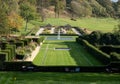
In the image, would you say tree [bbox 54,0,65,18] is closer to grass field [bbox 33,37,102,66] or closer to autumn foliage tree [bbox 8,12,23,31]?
autumn foliage tree [bbox 8,12,23,31]

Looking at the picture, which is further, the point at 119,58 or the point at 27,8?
the point at 27,8

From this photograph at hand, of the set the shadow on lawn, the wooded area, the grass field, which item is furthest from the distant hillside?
the grass field

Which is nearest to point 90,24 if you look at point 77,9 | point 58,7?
point 58,7

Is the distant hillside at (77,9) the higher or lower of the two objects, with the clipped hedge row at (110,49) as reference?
higher

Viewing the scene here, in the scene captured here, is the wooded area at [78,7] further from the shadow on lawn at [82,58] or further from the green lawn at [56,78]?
the green lawn at [56,78]

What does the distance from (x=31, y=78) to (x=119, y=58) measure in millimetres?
11675

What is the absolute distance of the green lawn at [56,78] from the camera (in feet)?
97.9

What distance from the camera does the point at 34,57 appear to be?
153ft

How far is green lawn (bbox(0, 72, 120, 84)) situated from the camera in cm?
2984

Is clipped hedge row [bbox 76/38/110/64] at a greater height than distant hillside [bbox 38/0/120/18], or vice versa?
distant hillside [bbox 38/0/120/18]

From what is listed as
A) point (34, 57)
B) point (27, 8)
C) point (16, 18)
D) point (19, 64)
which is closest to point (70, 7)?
point (27, 8)

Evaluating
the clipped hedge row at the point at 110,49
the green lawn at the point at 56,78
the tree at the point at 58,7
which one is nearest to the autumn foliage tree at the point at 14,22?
the clipped hedge row at the point at 110,49

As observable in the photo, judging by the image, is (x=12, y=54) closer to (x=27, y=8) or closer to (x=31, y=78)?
(x=31, y=78)

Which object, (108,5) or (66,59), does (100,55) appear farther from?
(108,5)
